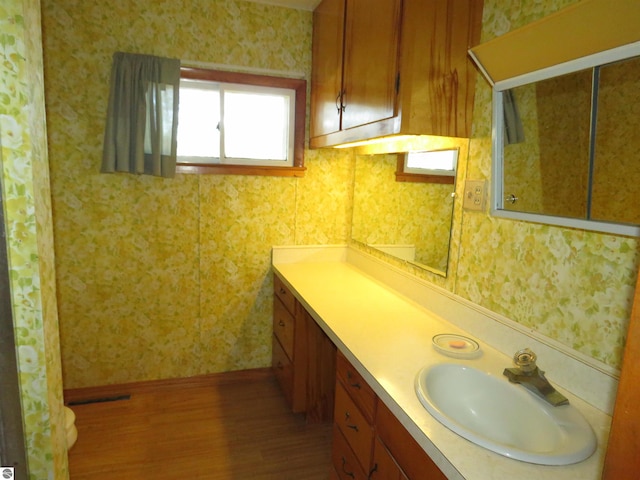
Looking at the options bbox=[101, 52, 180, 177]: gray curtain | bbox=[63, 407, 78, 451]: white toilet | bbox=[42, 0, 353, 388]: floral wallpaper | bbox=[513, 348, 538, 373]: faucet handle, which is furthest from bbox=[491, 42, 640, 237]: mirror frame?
bbox=[63, 407, 78, 451]: white toilet

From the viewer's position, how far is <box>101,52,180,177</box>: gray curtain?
2.11m

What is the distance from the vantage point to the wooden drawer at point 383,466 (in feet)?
3.54

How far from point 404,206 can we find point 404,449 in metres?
1.28

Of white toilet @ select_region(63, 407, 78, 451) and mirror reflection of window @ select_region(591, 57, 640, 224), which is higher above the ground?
mirror reflection of window @ select_region(591, 57, 640, 224)

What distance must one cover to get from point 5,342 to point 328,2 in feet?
6.90

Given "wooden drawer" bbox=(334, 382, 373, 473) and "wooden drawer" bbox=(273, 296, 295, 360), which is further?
"wooden drawer" bbox=(273, 296, 295, 360)

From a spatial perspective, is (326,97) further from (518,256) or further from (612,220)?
(612,220)

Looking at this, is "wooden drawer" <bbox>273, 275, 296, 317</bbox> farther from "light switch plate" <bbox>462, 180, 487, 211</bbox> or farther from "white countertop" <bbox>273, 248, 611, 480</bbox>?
"light switch plate" <bbox>462, 180, 487, 211</bbox>

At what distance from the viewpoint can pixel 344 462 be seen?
4.79 feet

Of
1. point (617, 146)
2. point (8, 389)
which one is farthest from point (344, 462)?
point (617, 146)

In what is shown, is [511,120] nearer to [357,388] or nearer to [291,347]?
[357,388]

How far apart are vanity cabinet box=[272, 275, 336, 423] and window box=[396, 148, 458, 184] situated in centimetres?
91

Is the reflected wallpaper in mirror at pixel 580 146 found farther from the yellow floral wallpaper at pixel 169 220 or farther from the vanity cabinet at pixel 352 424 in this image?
the vanity cabinet at pixel 352 424

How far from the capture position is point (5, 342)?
3.60 feet
